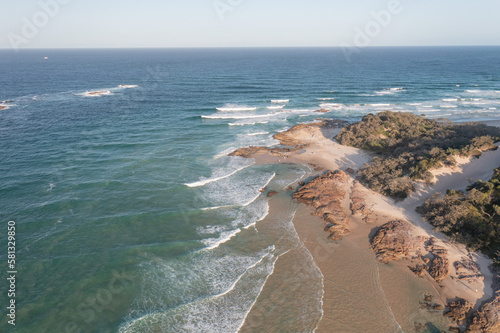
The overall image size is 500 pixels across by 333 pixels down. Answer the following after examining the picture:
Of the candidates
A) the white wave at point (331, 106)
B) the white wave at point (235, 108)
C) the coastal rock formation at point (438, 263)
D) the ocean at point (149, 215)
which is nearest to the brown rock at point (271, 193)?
the ocean at point (149, 215)

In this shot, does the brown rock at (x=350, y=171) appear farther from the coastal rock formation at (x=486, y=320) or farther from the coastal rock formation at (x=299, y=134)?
the coastal rock formation at (x=486, y=320)

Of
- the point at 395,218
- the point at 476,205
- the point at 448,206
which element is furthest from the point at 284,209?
the point at 476,205

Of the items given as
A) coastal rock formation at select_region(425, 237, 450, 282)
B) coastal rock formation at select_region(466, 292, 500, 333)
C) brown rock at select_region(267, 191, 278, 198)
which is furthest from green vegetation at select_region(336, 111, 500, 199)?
coastal rock formation at select_region(466, 292, 500, 333)

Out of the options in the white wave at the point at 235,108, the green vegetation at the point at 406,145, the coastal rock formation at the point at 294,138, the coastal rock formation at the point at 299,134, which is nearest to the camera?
the green vegetation at the point at 406,145

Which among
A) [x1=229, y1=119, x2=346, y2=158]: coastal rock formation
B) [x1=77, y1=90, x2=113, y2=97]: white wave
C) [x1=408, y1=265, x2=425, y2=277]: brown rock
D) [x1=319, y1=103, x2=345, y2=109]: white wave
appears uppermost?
[x1=77, y1=90, x2=113, y2=97]: white wave

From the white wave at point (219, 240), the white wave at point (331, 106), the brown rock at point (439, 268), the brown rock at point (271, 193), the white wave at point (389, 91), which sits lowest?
the white wave at point (219, 240)

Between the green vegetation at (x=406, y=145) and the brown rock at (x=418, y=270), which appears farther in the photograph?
the green vegetation at (x=406, y=145)

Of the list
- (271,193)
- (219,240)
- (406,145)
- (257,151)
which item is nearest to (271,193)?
(271,193)

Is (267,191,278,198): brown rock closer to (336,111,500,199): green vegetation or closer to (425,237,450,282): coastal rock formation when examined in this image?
(336,111,500,199): green vegetation
